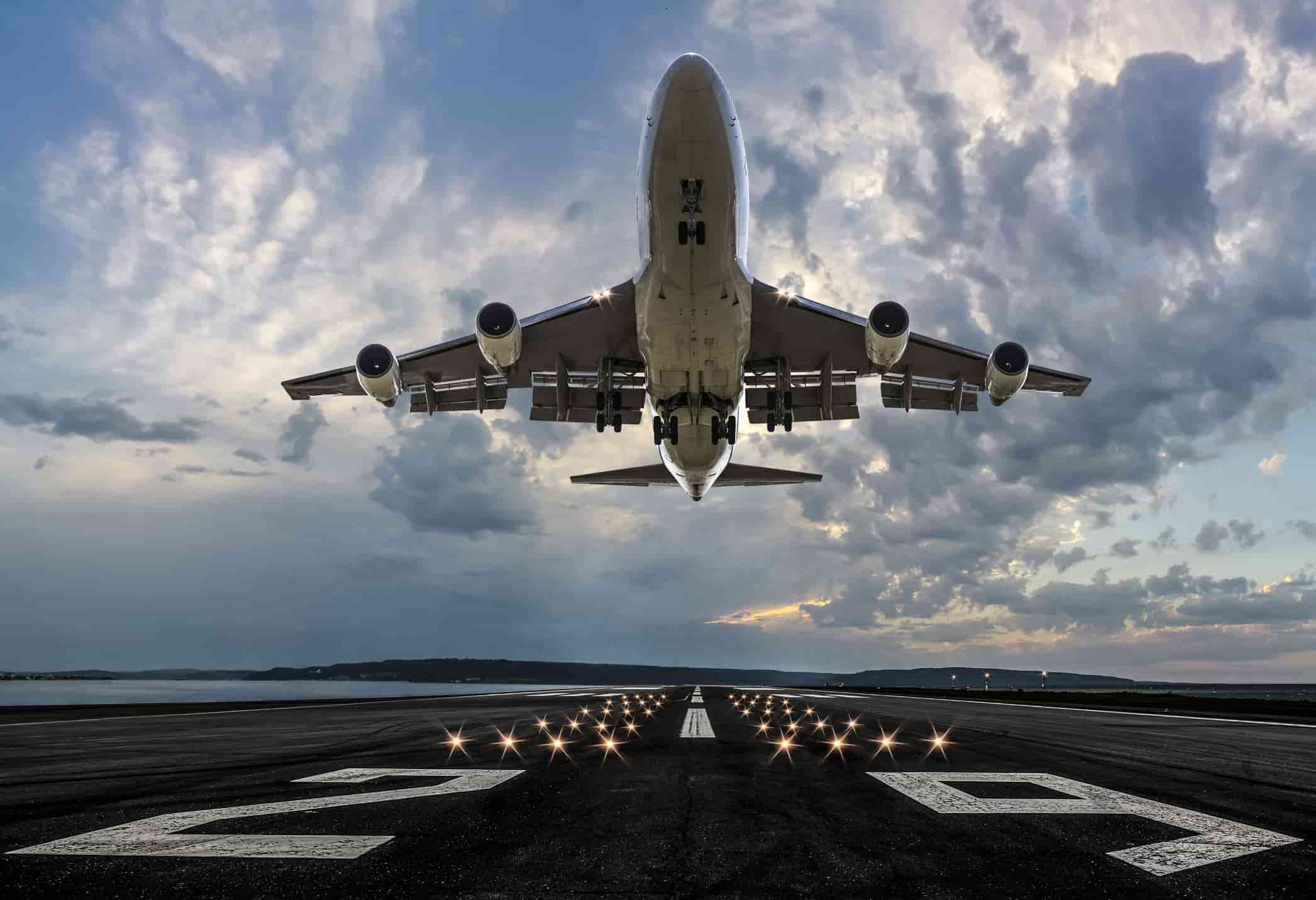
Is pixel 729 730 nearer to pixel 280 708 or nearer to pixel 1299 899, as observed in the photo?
pixel 1299 899

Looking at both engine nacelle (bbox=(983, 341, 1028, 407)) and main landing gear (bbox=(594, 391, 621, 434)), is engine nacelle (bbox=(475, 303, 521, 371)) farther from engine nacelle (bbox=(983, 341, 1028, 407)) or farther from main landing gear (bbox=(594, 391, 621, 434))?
engine nacelle (bbox=(983, 341, 1028, 407))

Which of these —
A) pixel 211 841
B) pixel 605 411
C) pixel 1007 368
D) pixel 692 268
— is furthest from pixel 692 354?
pixel 211 841

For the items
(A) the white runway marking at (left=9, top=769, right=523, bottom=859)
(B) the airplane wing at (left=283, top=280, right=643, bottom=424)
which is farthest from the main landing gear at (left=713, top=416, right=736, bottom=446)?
(A) the white runway marking at (left=9, top=769, right=523, bottom=859)

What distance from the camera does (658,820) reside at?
14.5ft

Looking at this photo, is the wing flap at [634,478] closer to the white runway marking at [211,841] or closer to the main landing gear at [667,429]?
the main landing gear at [667,429]

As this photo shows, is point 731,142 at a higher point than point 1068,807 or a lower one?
higher

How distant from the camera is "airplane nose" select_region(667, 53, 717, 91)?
14.4 m

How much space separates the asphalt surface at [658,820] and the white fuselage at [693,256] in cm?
1055

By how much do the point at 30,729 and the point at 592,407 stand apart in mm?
18173

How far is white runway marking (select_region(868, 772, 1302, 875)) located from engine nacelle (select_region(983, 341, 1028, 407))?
14.9 metres

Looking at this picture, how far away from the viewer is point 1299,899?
9.36ft

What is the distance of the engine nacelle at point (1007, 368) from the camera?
1898cm

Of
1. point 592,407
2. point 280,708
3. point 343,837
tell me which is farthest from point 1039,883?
point 592,407

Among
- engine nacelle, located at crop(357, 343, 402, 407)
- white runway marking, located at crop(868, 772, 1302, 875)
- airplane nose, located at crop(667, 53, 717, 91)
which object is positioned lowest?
white runway marking, located at crop(868, 772, 1302, 875)
